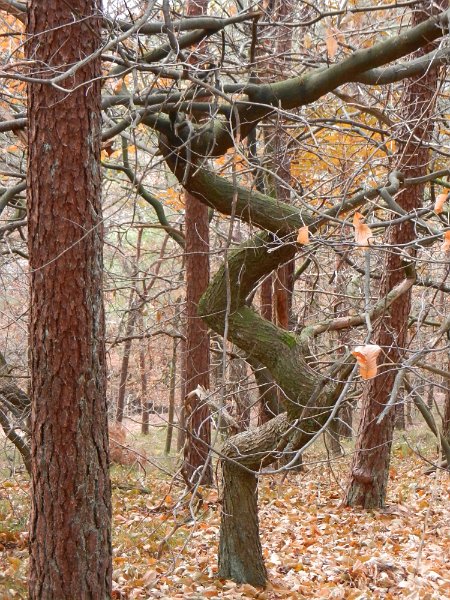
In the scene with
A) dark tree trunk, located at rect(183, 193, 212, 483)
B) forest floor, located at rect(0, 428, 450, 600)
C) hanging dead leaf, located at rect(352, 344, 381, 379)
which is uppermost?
dark tree trunk, located at rect(183, 193, 212, 483)

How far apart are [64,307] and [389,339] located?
4674mm

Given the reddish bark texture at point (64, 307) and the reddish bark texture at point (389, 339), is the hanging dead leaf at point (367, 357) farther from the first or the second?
the reddish bark texture at point (389, 339)

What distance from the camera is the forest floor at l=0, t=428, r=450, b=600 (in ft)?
19.1

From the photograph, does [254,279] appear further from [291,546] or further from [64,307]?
[291,546]

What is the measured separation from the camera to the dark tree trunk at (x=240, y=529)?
6098 mm

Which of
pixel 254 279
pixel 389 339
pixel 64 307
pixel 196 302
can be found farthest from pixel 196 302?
pixel 64 307

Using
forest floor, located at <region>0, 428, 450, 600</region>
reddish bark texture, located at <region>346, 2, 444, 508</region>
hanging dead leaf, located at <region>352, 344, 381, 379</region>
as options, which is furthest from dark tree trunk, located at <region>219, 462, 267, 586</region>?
hanging dead leaf, located at <region>352, 344, 381, 379</region>

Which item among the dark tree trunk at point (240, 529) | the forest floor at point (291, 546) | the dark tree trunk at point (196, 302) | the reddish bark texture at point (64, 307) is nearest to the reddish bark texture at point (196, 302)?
the dark tree trunk at point (196, 302)

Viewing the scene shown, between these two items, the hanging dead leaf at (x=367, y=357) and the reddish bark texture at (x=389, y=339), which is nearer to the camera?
the hanging dead leaf at (x=367, y=357)

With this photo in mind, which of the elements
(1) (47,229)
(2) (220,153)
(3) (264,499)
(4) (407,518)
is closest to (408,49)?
(2) (220,153)

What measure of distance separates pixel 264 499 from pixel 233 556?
3.80 metres

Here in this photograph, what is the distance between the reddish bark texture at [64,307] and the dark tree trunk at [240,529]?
1.96 m

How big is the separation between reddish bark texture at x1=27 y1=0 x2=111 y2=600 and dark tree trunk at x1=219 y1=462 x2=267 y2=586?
6.43 ft

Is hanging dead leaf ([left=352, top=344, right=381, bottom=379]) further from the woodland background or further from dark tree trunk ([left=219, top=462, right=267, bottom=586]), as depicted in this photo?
dark tree trunk ([left=219, top=462, right=267, bottom=586])
